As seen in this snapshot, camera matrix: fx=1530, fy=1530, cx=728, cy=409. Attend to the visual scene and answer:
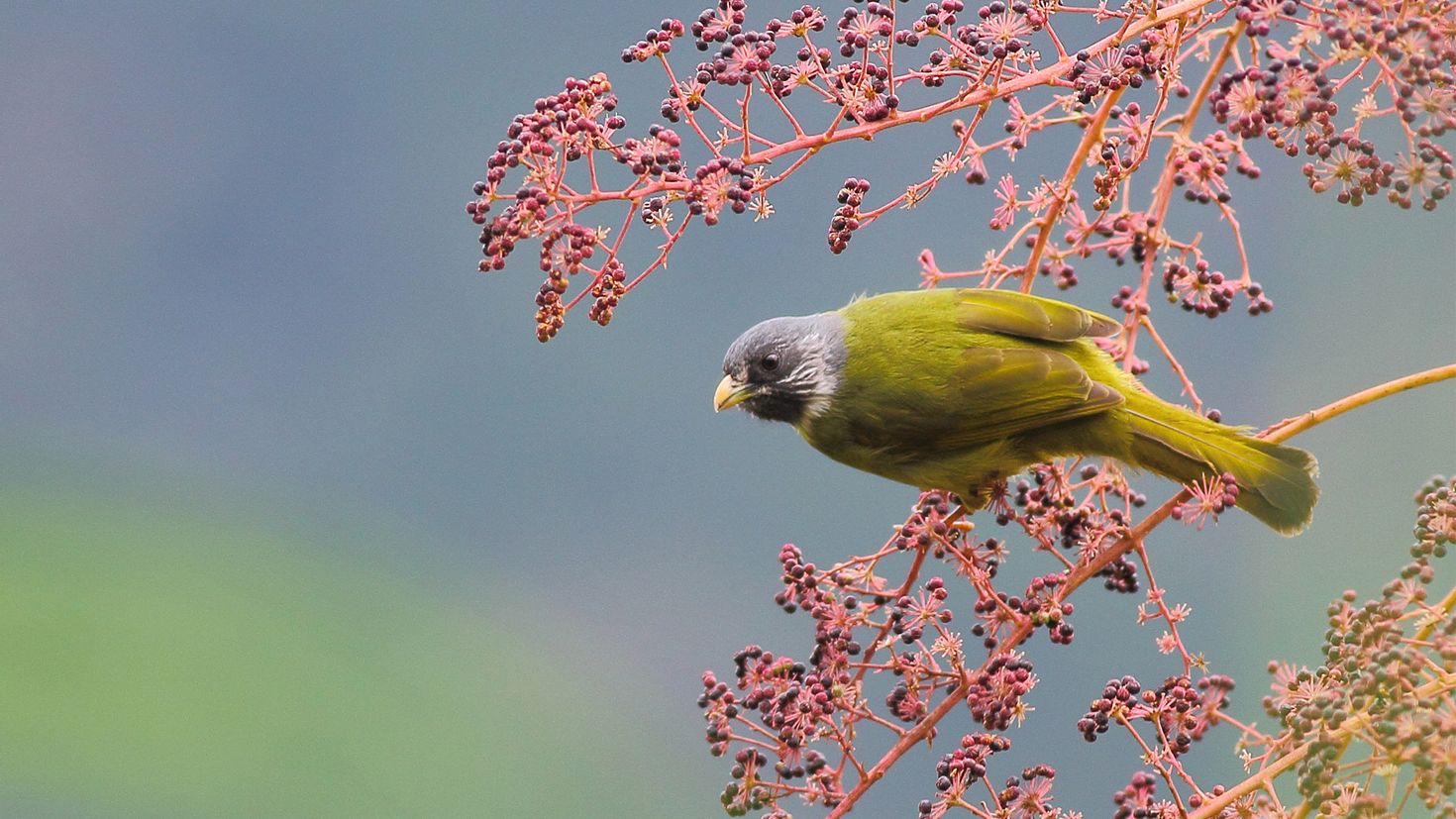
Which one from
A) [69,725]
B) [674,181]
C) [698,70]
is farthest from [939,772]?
[69,725]

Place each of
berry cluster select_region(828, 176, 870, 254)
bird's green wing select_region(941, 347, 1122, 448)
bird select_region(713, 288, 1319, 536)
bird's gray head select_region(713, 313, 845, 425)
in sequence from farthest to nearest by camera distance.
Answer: bird's gray head select_region(713, 313, 845, 425)
bird's green wing select_region(941, 347, 1122, 448)
bird select_region(713, 288, 1319, 536)
berry cluster select_region(828, 176, 870, 254)

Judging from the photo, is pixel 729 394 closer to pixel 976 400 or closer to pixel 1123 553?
pixel 976 400

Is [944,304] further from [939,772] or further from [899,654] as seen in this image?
[939,772]

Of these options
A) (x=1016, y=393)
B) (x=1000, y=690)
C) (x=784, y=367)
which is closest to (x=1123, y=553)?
(x=1000, y=690)

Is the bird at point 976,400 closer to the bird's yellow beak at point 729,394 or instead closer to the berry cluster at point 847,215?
the bird's yellow beak at point 729,394

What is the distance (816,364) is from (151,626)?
13.2 metres

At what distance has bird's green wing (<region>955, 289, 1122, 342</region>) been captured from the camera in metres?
4.29

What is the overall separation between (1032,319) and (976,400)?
0.28m

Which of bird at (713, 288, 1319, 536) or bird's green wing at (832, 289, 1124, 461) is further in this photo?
bird's green wing at (832, 289, 1124, 461)

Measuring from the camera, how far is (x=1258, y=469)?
3.90 meters

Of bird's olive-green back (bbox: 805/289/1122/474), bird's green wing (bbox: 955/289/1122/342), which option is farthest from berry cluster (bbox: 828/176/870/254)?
bird's green wing (bbox: 955/289/1122/342)

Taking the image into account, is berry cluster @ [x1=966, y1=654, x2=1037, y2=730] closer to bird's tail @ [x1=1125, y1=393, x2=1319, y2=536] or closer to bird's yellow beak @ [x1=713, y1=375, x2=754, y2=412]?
bird's tail @ [x1=1125, y1=393, x2=1319, y2=536]

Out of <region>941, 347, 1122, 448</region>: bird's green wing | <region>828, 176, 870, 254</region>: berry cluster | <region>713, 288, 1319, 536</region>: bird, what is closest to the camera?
<region>828, 176, 870, 254</region>: berry cluster

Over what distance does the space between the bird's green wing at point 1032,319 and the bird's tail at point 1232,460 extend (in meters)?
0.24
